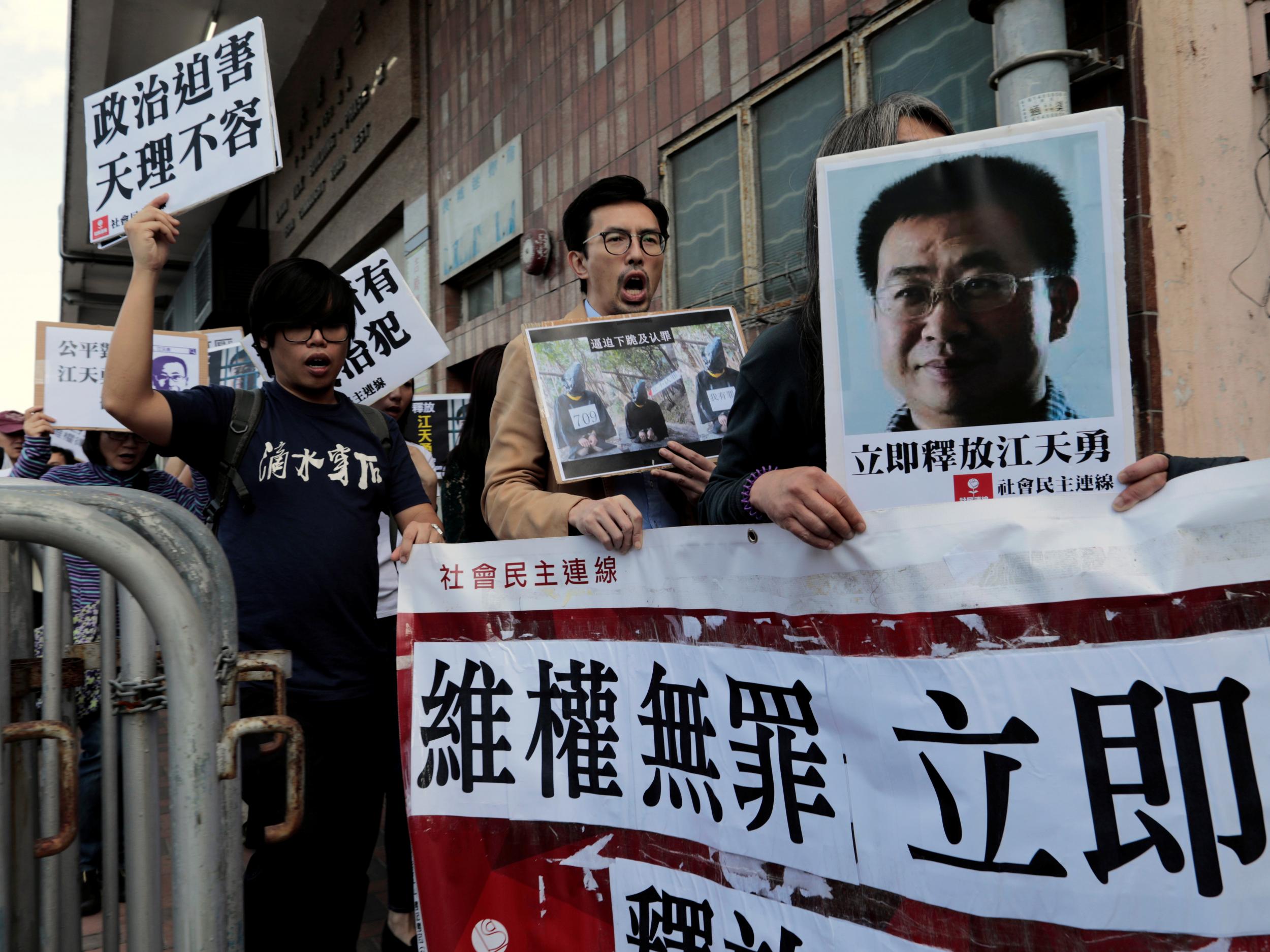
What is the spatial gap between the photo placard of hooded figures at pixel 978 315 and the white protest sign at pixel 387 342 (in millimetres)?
2682

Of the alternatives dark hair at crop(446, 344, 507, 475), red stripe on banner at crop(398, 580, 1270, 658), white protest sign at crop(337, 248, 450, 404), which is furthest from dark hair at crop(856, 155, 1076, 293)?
white protest sign at crop(337, 248, 450, 404)

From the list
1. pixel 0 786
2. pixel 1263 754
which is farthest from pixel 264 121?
pixel 1263 754

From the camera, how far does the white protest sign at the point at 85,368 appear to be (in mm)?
3904

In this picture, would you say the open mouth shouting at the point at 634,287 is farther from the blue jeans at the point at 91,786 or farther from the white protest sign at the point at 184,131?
the white protest sign at the point at 184,131

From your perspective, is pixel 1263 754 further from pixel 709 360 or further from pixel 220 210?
pixel 220 210

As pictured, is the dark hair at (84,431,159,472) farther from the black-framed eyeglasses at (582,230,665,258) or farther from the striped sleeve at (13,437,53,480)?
the black-framed eyeglasses at (582,230,665,258)

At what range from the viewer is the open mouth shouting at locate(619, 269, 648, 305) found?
2.27 m

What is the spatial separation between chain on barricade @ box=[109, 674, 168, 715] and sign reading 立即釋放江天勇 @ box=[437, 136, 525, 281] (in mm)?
6787

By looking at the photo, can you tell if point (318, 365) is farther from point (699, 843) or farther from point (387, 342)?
point (387, 342)

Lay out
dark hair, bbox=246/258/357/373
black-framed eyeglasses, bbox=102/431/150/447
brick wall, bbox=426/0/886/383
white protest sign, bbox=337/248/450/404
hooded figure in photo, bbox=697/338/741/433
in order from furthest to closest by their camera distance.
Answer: brick wall, bbox=426/0/886/383, white protest sign, bbox=337/248/450/404, black-framed eyeglasses, bbox=102/431/150/447, dark hair, bbox=246/258/357/373, hooded figure in photo, bbox=697/338/741/433

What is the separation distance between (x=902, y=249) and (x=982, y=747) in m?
0.66

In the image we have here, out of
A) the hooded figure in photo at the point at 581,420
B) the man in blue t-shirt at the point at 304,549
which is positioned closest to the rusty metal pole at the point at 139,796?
the man in blue t-shirt at the point at 304,549

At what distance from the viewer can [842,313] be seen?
133 centimetres

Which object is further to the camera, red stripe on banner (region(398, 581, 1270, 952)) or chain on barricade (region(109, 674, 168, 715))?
chain on barricade (region(109, 674, 168, 715))
